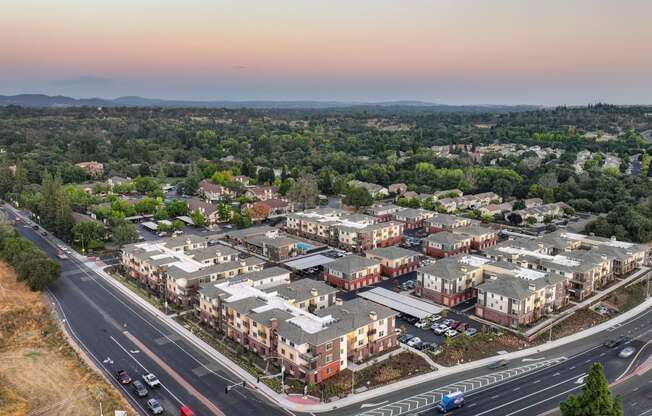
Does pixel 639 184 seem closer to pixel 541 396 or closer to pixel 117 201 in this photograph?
pixel 541 396

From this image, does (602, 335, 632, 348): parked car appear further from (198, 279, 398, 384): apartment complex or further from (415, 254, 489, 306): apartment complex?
(198, 279, 398, 384): apartment complex

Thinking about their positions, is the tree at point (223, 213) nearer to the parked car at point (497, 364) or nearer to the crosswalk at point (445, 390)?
the parked car at point (497, 364)

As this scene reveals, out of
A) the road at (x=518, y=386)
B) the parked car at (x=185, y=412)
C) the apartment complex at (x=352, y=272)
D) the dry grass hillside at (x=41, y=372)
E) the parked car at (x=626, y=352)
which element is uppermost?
the apartment complex at (x=352, y=272)

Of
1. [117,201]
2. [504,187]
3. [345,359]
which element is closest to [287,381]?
[345,359]

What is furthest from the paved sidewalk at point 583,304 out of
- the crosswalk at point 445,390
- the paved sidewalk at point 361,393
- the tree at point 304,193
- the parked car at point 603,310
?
the tree at point 304,193

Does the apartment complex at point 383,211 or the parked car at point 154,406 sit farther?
the apartment complex at point 383,211

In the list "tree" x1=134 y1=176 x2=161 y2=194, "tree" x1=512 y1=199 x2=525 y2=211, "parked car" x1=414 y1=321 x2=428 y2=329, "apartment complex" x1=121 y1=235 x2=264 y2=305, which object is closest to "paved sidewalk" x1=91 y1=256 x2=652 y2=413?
"apartment complex" x1=121 y1=235 x2=264 y2=305
